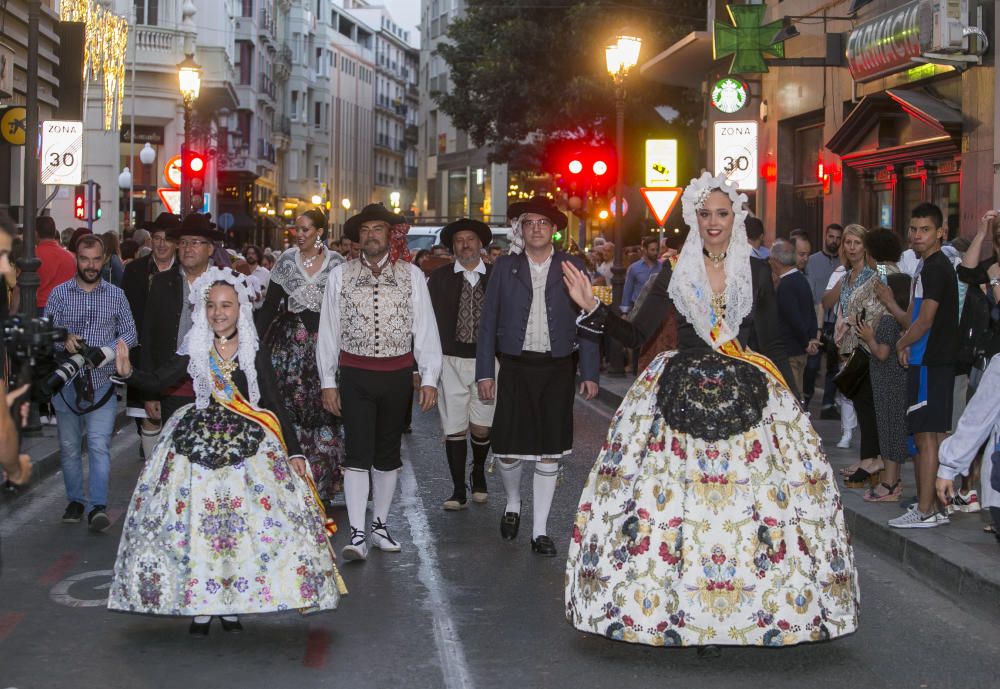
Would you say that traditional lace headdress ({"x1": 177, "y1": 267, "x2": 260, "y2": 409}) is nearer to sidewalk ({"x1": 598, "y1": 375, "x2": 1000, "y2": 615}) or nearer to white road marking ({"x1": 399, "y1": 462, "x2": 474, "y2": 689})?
white road marking ({"x1": 399, "y1": 462, "x2": 474, "y2": 689})

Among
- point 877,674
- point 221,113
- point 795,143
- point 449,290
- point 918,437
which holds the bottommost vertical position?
point 877,674

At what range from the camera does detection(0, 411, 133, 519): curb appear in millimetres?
10992

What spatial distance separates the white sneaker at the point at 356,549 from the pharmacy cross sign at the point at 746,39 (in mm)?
15074

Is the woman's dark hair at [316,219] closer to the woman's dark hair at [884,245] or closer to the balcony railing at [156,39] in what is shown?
the woman's dark hair at [884,245]

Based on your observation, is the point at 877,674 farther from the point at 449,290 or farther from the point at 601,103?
the point at 601,103

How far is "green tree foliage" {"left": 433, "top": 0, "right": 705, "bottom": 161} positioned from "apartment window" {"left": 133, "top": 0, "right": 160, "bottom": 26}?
10503 millimetres

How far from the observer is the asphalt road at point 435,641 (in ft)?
21.2

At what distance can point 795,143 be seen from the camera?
26.4 metres

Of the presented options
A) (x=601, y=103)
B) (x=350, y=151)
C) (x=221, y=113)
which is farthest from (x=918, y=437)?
(x=350, y=151)

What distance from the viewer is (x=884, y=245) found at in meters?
11.2

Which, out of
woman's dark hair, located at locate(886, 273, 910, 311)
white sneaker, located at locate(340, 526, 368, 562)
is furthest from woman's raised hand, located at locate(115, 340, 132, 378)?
woman's dark hair, located at locate(886, 273, 910, 311)

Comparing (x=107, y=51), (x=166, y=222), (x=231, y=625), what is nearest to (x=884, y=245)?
(x=166, y=222)

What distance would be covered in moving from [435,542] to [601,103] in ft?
97.5

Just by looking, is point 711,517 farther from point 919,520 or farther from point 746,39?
point 746,39
